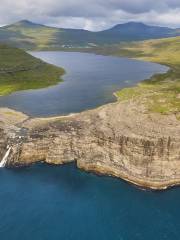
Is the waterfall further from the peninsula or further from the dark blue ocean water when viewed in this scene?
the dark blue ocean water

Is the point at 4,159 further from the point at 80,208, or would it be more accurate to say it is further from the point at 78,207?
the point at 80,208

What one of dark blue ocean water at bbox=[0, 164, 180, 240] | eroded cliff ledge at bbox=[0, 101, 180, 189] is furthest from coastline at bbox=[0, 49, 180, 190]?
dark blue ocean water at bbox=[0, 164, 180, 240]

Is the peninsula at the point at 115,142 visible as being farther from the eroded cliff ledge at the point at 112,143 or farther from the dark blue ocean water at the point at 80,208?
the dark blue ocean water at the point at 80,208

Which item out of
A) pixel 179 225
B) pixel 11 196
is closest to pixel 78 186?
pixel 11 196


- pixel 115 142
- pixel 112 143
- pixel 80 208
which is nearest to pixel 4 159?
pixel 112 143

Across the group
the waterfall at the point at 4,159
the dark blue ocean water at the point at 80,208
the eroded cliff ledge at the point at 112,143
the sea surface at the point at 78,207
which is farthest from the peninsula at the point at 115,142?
the dark blue ocean water at the point at 80,208

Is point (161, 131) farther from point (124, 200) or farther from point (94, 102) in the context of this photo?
point (94, 102)

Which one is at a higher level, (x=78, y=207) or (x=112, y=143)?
(x=112, y=143)
